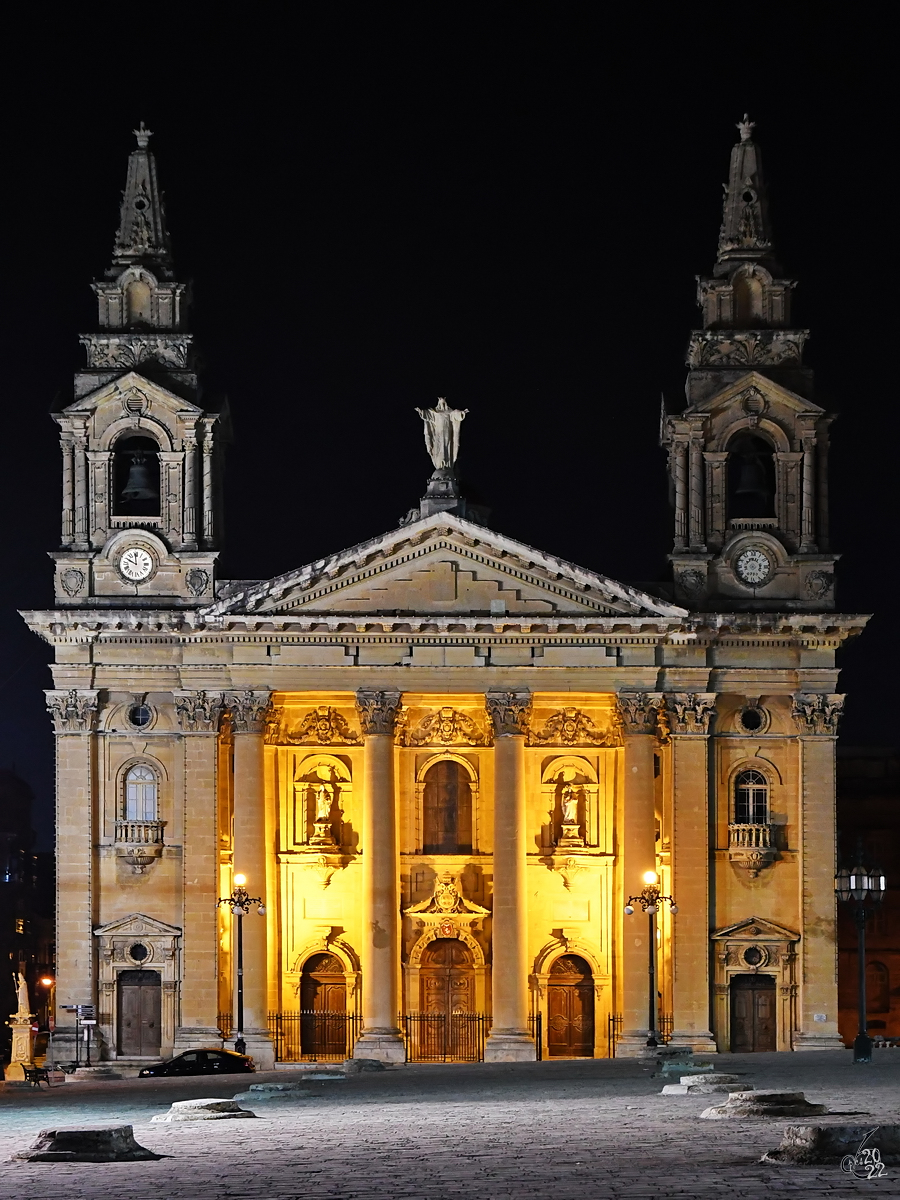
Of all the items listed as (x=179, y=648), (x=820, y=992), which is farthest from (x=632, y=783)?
(x=179, y=648)

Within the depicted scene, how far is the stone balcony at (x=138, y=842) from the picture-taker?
6725cm

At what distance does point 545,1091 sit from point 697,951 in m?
21.5

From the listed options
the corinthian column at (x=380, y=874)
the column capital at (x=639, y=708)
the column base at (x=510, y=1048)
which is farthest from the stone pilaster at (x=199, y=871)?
the column capital at (x=639, y=708)

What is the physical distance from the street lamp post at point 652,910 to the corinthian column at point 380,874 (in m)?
6.84

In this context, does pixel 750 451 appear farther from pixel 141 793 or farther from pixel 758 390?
pixel 141 793

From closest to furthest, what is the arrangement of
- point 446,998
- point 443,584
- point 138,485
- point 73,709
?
point 443,584
point 73,709
point 446,998
point 138,485

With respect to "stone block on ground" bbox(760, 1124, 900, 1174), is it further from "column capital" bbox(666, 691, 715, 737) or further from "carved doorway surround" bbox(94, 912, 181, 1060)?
"carved doorway surround" bbox(94, 912, 181, 1060)

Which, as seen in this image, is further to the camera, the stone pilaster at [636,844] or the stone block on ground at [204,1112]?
the stone pilaster at [636,844]

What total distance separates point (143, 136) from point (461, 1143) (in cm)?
4481

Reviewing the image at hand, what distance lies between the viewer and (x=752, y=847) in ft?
220

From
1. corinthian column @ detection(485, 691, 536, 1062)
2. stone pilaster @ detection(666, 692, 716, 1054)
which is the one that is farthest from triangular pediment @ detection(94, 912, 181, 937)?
stone pilaster @ detection(666, 692, 716, 1054)

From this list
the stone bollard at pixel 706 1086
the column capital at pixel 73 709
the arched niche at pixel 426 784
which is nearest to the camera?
the stone bollard at pixel 706 1086

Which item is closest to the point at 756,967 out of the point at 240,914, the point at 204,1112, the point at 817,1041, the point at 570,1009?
the point at 817,1041

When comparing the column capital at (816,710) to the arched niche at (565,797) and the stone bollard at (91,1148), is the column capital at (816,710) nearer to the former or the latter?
the arched niche at (565,797)
